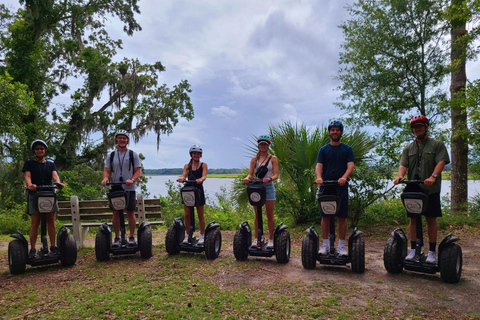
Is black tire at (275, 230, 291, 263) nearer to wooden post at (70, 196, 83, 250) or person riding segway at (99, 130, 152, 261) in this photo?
person riding segway at (99, 130, 152, 261)

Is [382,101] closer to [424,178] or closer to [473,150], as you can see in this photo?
[473,150]

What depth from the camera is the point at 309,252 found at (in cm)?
462

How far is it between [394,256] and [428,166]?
120 centimetres

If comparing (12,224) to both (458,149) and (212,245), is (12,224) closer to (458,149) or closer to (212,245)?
(212,245)

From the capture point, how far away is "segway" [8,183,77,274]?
4.93 m

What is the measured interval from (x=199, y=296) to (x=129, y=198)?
2286 mm

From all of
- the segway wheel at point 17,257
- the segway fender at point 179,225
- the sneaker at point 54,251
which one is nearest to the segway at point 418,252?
the segway fender at point 179,225

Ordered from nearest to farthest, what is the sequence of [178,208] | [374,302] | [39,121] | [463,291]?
1. [374,302]
2. [463,291]
3. [178,208]
4. [39,121]

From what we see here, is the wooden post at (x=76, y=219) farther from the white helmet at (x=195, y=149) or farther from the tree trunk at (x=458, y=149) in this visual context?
the tree trunk at (x=458, y=149)

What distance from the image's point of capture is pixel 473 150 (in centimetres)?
975

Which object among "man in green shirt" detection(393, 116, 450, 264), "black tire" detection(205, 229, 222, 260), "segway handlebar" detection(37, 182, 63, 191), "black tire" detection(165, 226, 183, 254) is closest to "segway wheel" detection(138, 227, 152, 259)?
"black tire" detection(165, 226, 183, 254)

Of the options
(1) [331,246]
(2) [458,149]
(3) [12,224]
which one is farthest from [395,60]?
(3) [12,224]

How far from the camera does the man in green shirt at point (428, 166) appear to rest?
168 inches

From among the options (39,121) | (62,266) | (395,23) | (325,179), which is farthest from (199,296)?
(39,121)
